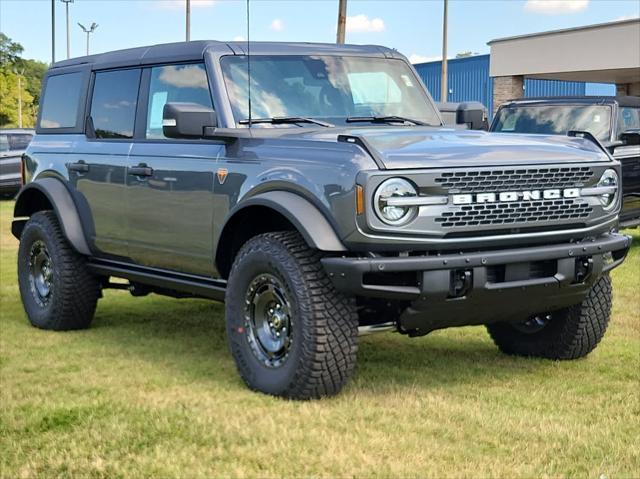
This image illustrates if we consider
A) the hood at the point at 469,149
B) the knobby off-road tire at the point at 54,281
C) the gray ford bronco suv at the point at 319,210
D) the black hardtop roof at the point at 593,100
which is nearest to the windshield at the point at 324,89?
the gray ford bronco suv at the point at 319,210

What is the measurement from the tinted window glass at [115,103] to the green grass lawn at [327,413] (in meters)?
1.47

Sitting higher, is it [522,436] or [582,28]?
[582,28]

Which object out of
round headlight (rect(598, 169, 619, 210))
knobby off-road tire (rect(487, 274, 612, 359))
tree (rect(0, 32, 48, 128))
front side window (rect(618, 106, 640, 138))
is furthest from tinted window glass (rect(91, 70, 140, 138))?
tree (rect(0, 32, 48, 128))

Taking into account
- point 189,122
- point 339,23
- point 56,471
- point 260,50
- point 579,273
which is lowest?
point 56,471

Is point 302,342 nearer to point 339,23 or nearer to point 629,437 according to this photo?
point 629,437

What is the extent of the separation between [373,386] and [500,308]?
844 millimetres

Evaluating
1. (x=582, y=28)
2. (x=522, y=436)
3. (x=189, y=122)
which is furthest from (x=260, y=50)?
(x=582, y=28)

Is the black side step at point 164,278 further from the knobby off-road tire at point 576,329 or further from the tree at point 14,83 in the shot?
the tree at point 14,83

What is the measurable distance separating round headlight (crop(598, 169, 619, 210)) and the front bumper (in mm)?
204

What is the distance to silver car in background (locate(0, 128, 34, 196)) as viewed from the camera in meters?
23.5

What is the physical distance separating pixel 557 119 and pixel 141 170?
22.3 ft

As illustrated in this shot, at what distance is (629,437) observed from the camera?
188 inches

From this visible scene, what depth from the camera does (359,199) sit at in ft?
16.7

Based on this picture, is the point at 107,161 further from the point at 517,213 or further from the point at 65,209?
the point at 517,213
